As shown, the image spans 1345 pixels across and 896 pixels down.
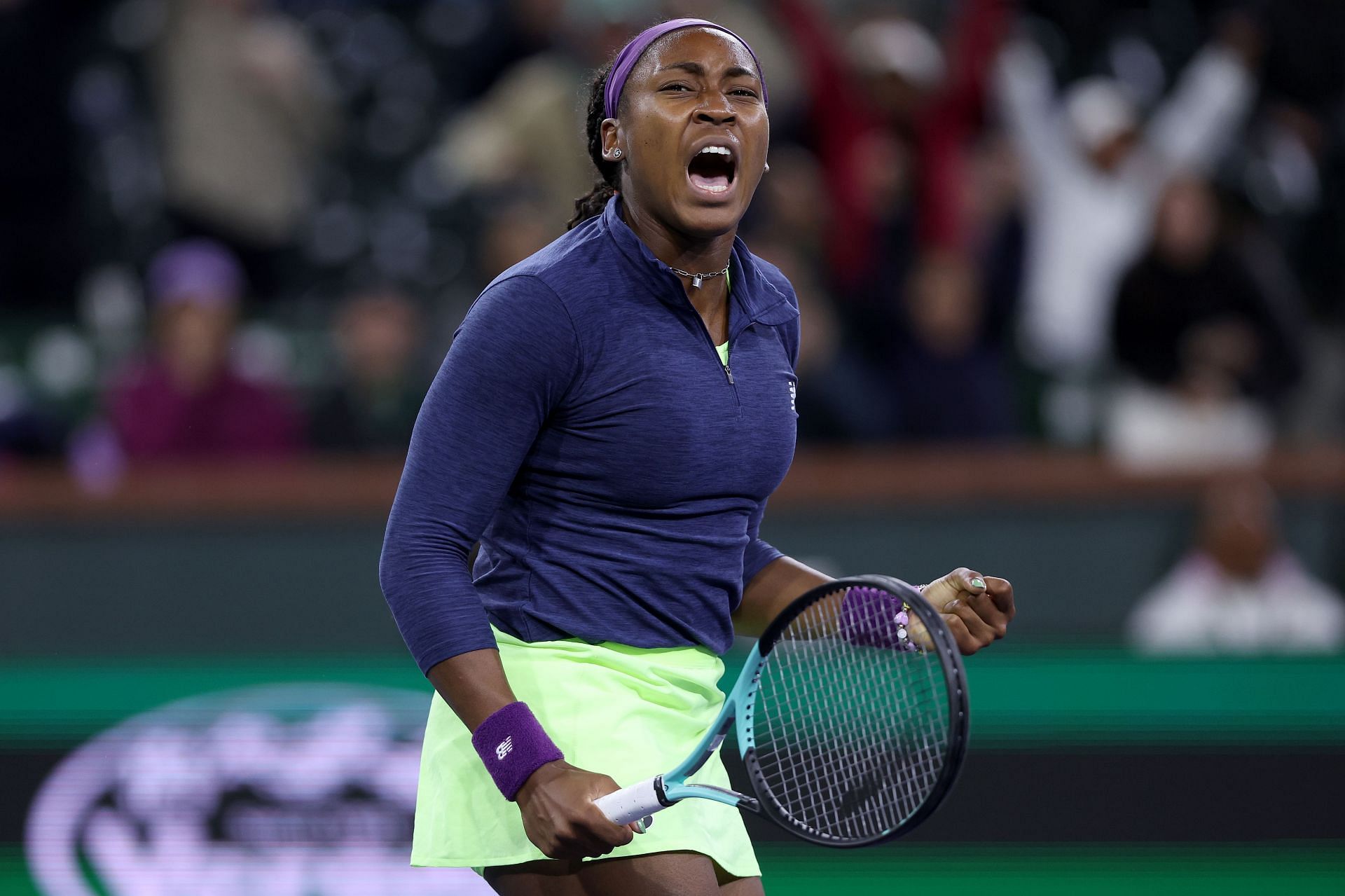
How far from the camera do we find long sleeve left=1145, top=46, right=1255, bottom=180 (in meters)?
7.31

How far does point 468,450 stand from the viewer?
2.33 meters

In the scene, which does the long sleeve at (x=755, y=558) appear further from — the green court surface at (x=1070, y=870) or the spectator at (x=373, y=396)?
the spectator at (x=373, y=396)

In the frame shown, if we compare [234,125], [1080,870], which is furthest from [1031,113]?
[1080,870]

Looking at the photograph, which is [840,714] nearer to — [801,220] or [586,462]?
[586,462]

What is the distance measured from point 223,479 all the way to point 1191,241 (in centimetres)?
340

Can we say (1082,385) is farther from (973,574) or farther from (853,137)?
(973,574)

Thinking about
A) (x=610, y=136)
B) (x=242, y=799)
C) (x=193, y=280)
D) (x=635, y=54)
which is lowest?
(x=242, y=799)

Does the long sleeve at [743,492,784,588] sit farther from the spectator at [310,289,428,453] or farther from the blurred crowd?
the spectator at [310,289,428,453]

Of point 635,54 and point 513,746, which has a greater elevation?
point 635,54

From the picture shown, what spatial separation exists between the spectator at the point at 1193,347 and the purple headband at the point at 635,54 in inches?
157

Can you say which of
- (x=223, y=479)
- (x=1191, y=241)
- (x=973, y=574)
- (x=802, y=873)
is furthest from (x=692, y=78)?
(x=1191, y=241)

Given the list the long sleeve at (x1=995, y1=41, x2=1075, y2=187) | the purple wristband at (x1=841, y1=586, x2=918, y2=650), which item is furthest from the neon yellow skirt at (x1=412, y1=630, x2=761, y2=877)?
the long sleeve at (x1=995, y1=41, x2=1075, y2=187)

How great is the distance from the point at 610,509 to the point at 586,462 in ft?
0.26

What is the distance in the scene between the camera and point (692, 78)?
244 centimetres
